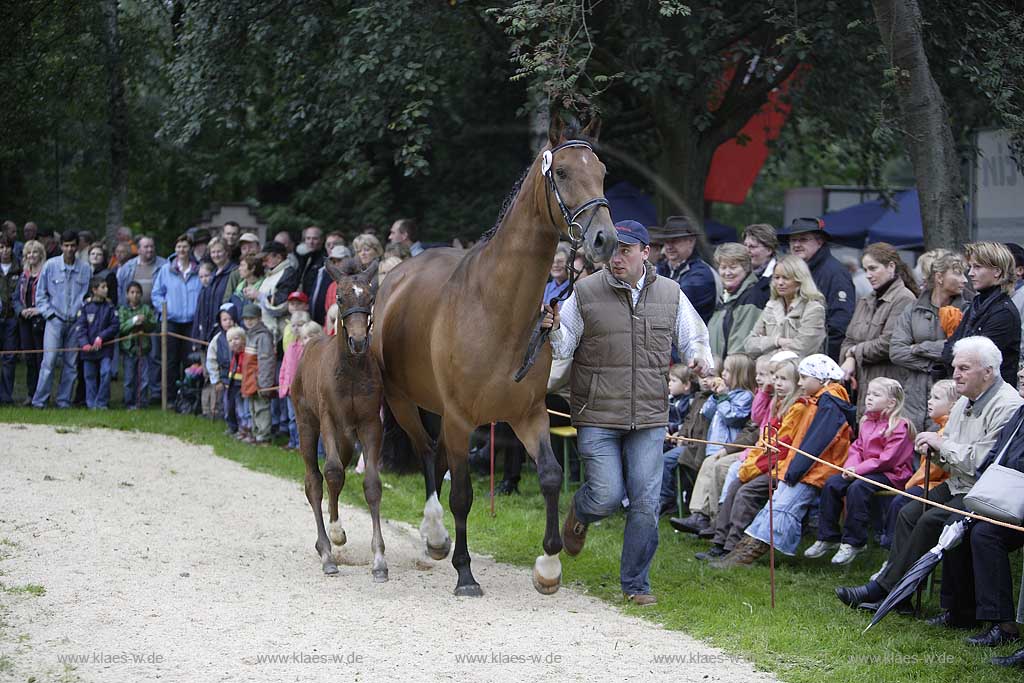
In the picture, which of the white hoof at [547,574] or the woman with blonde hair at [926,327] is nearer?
the white hoof at [547,574]

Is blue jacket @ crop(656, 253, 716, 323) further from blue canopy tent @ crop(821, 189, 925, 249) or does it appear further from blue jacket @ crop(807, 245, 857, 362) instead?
blue canopy tent @ crop(821, 189, 925, 249)

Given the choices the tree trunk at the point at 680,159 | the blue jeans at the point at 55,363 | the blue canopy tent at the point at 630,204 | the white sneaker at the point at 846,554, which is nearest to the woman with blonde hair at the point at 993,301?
the white sneaker at the point at 846,554

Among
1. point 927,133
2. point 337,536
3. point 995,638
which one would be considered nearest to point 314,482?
point 337,536

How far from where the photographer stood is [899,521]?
6.77 meters

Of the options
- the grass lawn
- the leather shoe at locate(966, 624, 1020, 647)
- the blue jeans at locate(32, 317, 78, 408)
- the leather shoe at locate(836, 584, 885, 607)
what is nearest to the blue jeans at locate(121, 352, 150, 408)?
the blue jeans at locate(32, 317, 78, 408)

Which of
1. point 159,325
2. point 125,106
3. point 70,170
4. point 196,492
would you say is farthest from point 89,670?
point 70,170

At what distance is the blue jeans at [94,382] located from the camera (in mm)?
14836

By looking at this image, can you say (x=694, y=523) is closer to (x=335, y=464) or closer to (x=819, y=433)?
(x=819, y=433)

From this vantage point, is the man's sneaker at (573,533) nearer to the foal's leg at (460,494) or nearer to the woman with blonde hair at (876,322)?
the foal's leg at (460,494)

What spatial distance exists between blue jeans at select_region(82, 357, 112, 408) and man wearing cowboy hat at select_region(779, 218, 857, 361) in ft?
30.3

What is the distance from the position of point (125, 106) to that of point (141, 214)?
5.02 meters

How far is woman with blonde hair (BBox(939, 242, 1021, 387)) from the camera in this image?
24.3ft

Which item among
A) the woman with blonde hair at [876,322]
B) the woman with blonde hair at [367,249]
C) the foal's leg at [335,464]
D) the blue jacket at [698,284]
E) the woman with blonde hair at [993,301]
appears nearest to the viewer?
the woman with blonde hair at [993,301]

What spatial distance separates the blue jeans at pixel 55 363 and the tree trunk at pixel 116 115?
5.17 meters
